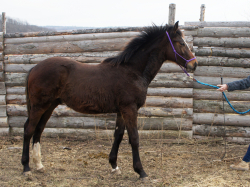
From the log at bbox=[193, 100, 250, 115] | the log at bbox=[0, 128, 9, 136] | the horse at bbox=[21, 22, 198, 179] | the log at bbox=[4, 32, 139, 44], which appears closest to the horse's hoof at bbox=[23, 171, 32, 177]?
the horse at bbox=[21, 22, 198, 179]

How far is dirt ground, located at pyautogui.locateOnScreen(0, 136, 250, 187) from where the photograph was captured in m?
3.49

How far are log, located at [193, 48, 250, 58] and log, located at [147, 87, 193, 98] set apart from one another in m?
1.03

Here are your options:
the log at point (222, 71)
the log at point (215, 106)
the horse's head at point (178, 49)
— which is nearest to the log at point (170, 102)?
the log at point (215, 106)

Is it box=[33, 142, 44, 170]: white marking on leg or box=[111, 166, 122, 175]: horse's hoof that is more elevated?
box=[33, 142, 44, 170]: white marking on leg

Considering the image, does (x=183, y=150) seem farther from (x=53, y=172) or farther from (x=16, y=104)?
(x=16, y=104)

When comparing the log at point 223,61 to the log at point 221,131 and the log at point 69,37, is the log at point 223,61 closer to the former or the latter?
the log at point 221,131

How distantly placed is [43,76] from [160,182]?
263 cm

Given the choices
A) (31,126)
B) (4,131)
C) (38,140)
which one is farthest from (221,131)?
(4,131)

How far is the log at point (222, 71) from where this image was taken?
5652mm

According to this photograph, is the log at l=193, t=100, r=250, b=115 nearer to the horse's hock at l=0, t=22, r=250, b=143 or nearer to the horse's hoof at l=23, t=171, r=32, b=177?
the horse's hock at l=0, t=22, r=250, b=143

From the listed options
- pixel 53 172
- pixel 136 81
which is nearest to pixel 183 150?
pixel 136 81

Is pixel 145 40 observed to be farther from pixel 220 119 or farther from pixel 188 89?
pixel 220 119

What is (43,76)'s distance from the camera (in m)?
3.78

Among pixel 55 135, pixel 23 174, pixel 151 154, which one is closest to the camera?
pixel 23 174
